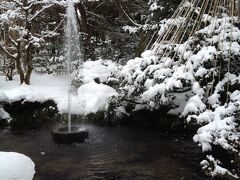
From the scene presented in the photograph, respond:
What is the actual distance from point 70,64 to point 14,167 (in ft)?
34.8

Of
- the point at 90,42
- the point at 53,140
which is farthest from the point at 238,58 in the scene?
the point at 90,42

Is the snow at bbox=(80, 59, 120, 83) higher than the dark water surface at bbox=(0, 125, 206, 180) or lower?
higher

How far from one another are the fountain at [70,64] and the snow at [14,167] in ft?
15.0

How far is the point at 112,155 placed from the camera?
6402 millimetres

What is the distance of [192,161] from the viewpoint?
6.05 meters

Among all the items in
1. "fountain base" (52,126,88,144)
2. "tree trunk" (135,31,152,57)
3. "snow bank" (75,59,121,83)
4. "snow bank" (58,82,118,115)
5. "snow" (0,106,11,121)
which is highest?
"tree trunk" (135,31,152,57)

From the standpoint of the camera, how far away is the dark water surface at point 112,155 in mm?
5520

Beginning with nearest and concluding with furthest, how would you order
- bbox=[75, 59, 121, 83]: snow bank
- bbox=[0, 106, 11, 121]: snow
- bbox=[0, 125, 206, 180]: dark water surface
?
bbox=[0, 125, 206, 180]: dark water surface < bbox=[0, 106, 11, 121]: snow < bbox=[75, 59, 121, 83]: snow bank

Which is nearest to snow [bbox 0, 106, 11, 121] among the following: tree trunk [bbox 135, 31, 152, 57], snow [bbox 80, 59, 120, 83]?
snow [bbox 80, 59, 120, 83]

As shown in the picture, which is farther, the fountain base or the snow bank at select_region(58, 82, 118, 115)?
the snow bank at select_region(58, 82, 118, 115)

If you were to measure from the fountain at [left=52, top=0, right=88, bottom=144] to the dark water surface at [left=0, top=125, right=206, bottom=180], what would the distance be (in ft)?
0.59

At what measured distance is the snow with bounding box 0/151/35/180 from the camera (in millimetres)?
2369

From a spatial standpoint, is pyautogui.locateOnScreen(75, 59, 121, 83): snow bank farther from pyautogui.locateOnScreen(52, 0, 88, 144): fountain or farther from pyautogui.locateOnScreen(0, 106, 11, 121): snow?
pyautogui.locateOnScreen(0, 106, 11, 121): snow

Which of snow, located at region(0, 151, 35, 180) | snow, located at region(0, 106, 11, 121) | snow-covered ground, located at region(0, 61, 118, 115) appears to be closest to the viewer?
snow, located at region(0, 151, 35, 180)
